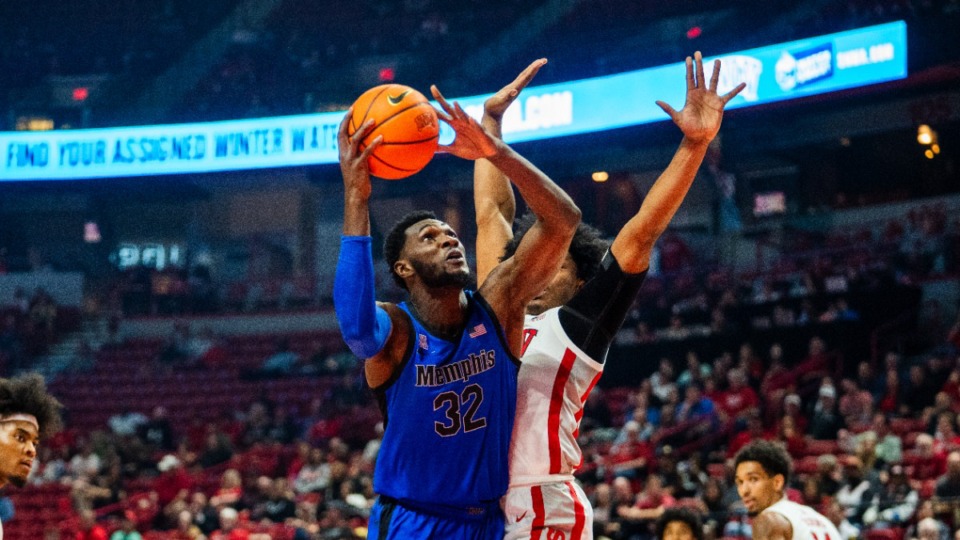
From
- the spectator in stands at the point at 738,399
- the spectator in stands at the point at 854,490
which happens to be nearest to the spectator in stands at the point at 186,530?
the spectator in stands at the point at 738,399

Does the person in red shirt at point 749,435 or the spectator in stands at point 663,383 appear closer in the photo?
the person in red shirt at point 749,435

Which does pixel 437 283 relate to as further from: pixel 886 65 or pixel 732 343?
pixel 886 65

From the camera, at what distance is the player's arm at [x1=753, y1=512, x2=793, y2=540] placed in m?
5.02

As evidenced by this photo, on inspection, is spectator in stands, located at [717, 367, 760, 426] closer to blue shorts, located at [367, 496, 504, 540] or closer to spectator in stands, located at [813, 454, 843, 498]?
spectator in stands, located at [813, 454, 843, 498]

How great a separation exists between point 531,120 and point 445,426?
58.0 feet

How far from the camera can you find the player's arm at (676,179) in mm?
3969

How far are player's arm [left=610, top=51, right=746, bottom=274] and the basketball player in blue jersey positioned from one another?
0.23 m

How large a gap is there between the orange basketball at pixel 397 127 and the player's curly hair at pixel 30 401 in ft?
4.83

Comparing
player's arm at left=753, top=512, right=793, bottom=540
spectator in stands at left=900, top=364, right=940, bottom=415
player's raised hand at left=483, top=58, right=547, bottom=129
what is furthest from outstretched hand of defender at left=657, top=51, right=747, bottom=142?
spectator in stands at left=900, top=364, right=940, bottom=415

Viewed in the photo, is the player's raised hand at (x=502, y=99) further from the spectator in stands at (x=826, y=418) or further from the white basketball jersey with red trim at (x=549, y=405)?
the spectator in stands at (x=826, y=418)

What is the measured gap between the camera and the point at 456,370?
12.4 ft

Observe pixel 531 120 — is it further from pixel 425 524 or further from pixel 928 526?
pixel 425 524

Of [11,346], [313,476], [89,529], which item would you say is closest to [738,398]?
[313,476]

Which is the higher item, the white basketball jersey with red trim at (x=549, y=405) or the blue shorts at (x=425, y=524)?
the white basketball jersey with red trim at (x=549, y=405)
